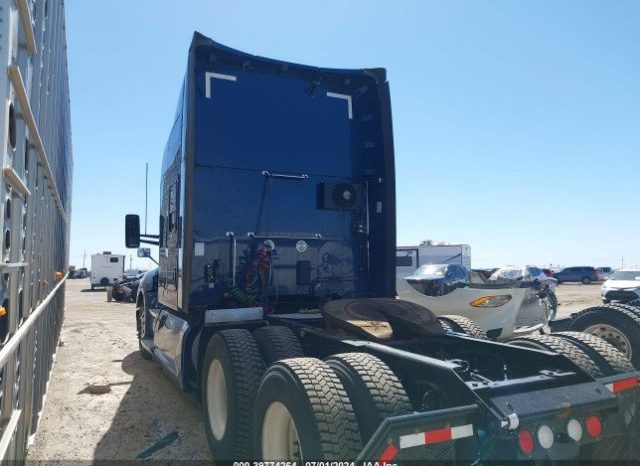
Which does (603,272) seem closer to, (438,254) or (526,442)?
(438,254)

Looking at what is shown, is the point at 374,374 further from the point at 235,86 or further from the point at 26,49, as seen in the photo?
the point at 235,86

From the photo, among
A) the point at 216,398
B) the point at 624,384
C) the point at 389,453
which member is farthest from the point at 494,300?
the point at 389,453

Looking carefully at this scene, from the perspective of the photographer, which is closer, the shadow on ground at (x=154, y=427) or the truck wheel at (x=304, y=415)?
the truck wheel at (x=304, y=415)

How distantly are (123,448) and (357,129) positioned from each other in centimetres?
407

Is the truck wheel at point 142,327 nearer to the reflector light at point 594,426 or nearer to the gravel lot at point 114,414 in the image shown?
the gravel lot at point 114,414

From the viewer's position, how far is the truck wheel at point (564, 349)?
11.0 ft

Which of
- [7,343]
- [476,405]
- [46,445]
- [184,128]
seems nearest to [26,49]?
[7,343]

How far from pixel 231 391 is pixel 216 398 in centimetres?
61

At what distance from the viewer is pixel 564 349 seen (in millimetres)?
3482

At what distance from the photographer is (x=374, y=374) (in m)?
2.86

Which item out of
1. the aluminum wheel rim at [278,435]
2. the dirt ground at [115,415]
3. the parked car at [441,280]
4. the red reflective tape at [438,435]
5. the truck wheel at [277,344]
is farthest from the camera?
the parked car at [441,280]

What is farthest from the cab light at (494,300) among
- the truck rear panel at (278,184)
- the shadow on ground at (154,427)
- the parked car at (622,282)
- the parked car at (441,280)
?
the parked car at (622,282)

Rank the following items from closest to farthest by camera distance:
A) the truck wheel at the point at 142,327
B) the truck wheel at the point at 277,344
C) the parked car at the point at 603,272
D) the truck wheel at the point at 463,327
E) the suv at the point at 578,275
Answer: the truck wheel at the point at 277,344 < the truck wheel at the point at 463,327 < the truck wheel at the point at 142,327 < the suv at the point at 578,275 < the parked car at the point at 603,272

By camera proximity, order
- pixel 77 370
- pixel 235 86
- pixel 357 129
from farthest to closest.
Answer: pixel 77 370, pixel 357 129, pixel 235 86
